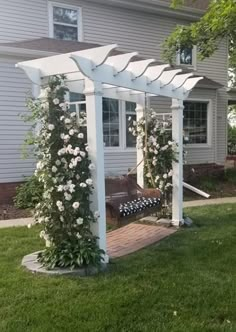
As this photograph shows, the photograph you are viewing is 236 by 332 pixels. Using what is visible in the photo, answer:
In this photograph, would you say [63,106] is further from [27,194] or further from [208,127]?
[208,127]

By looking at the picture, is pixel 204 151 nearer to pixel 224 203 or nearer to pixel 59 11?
pixel 224 203

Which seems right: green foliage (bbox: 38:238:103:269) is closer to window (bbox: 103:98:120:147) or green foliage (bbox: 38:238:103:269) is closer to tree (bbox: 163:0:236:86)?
tree (bbox: 163:0:236:86)

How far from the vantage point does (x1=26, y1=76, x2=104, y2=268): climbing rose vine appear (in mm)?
4570

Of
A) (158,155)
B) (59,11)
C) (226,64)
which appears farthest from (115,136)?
(226,64)

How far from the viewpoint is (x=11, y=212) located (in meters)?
8.63

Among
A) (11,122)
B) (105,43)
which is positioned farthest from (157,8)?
(11,122)

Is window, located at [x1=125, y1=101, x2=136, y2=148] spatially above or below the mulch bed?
above

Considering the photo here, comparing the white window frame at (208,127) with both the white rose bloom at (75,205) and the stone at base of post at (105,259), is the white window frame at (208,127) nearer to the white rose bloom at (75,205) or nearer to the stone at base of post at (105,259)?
the stone at base of post at (105,259)

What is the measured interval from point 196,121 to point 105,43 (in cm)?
428

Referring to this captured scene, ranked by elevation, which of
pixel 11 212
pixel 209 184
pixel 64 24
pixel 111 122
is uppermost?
pixel 64 24

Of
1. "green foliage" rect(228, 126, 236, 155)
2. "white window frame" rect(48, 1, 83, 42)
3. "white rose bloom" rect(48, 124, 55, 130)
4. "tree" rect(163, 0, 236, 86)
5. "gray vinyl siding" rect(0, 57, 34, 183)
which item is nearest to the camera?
"white rose bloom" rect(48, 124, 55, 130)

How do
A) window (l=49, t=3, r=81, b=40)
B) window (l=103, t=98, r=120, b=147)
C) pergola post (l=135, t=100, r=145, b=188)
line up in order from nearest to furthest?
pergola post (l=135, t=100, r=145, b=188)
window (l=49, t=3, r=81, b=40)
window (l=103, t=98, r=120, b=147)

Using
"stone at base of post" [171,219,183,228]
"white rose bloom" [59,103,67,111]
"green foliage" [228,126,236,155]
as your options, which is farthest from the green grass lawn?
"green foliage" [228,126,236,155]

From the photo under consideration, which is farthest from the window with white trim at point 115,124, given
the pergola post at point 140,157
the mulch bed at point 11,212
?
the pergola post at point 140,157
